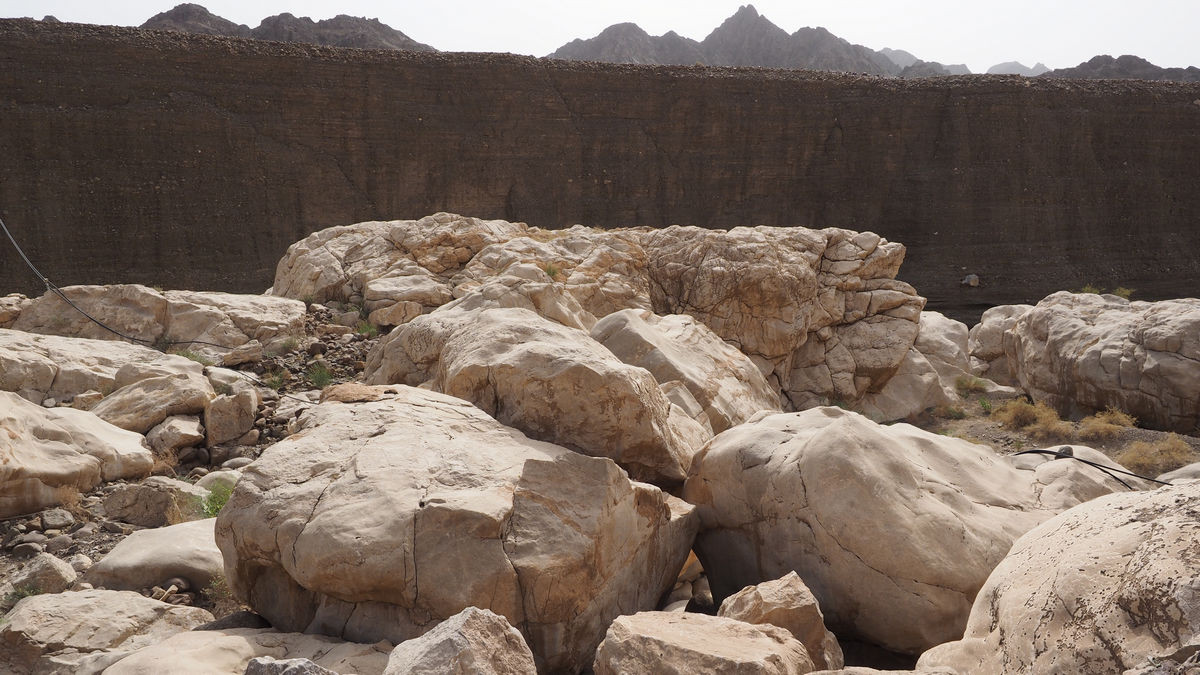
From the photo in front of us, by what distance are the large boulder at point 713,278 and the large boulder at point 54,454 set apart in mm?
3899

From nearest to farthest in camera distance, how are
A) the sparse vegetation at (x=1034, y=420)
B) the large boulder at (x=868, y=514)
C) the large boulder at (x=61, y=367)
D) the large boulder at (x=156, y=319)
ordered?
the large boulder at (x=868, y=514), the large boulder at (x=61, y=367), the large boulder at (x=156, y=319), the sparse vegetation at (x=1034, y=420)

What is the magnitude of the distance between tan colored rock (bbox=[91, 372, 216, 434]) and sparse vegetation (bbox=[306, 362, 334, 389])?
3.92ft

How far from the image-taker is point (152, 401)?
570 centimetres

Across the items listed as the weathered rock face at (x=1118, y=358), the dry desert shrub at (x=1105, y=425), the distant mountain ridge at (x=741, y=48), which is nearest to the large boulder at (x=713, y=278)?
the weathered rock face at (x=1118, y=358)

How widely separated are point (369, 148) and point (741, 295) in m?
14.2

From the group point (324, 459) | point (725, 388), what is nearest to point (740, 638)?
point (324, 459)

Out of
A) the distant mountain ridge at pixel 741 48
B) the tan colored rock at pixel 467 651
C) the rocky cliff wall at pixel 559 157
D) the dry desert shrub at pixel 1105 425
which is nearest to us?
the tan colored rock at pixel 467 651

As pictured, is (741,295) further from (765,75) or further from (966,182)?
(966,182)

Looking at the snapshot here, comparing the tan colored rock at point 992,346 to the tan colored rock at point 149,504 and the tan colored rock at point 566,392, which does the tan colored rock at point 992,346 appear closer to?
the tan colored rock at point 566,392

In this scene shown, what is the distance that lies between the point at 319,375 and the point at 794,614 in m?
5.23

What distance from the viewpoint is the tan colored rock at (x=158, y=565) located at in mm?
3646

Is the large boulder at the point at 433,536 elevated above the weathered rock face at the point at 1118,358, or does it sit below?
above

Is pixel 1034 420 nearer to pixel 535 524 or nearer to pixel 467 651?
pixel 535 524

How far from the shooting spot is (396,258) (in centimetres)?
947
